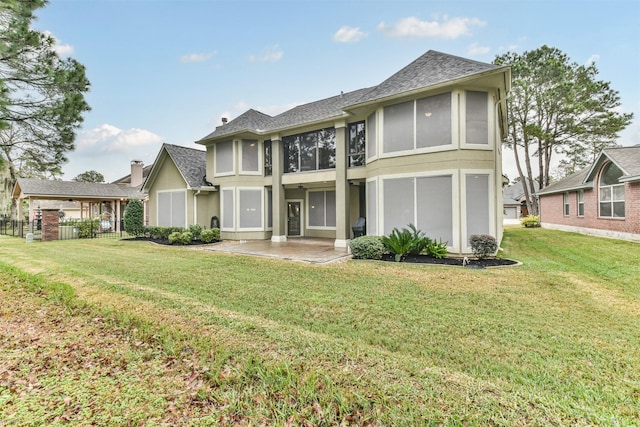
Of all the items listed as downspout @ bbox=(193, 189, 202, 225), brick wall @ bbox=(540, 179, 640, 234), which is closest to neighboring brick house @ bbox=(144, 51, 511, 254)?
downspout @ bbox=(193, 189, 202, 225)

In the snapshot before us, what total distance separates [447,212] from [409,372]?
7.63 m

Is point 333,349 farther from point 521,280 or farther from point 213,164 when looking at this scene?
point 213,164

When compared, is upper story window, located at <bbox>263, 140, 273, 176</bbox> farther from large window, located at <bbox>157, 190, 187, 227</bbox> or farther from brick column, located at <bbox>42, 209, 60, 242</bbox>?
brick column, located at <bbox>42, 209, 60, 242</bbox>

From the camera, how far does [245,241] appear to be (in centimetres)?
1427

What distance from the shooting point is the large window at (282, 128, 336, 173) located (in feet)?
43.9

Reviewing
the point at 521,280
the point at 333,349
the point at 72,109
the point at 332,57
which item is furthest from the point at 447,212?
the point at 72,109

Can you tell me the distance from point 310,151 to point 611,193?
49.0 ft

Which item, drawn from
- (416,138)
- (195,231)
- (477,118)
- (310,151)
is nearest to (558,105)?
(477,118)

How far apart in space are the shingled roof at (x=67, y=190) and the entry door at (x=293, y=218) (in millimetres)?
13093

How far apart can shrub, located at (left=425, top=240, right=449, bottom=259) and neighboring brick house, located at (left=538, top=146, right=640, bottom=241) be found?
9312 millimetres

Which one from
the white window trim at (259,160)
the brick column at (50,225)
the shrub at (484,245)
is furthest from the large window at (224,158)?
the shrub at (484,245)

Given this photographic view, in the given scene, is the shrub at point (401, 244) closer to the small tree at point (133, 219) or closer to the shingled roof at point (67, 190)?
the small tree at point (133, 219)

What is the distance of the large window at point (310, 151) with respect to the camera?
13.4 m

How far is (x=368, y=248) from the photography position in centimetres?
916
